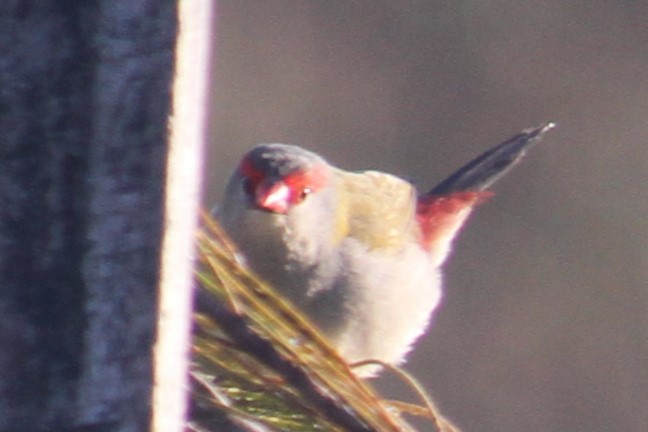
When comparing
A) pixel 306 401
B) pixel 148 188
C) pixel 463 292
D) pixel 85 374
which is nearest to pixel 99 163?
pixel 148 188

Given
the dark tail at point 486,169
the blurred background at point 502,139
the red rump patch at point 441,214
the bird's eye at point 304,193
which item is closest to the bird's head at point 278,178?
the bird's eye at point 304,193

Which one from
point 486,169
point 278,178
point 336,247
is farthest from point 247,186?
point 486,169

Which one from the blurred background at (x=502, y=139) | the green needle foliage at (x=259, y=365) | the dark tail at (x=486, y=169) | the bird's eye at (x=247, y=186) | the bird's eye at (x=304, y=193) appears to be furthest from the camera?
the blurred background at (x=502, y=139)

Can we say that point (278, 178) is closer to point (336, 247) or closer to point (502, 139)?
point (336, 247)

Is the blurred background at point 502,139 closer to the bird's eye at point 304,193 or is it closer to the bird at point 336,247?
the bird at point 336,247

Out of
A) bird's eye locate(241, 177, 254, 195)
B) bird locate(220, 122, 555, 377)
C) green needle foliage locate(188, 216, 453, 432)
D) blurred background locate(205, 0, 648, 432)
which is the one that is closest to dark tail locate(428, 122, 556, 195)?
bird locate(220, 122, 555, 377)
